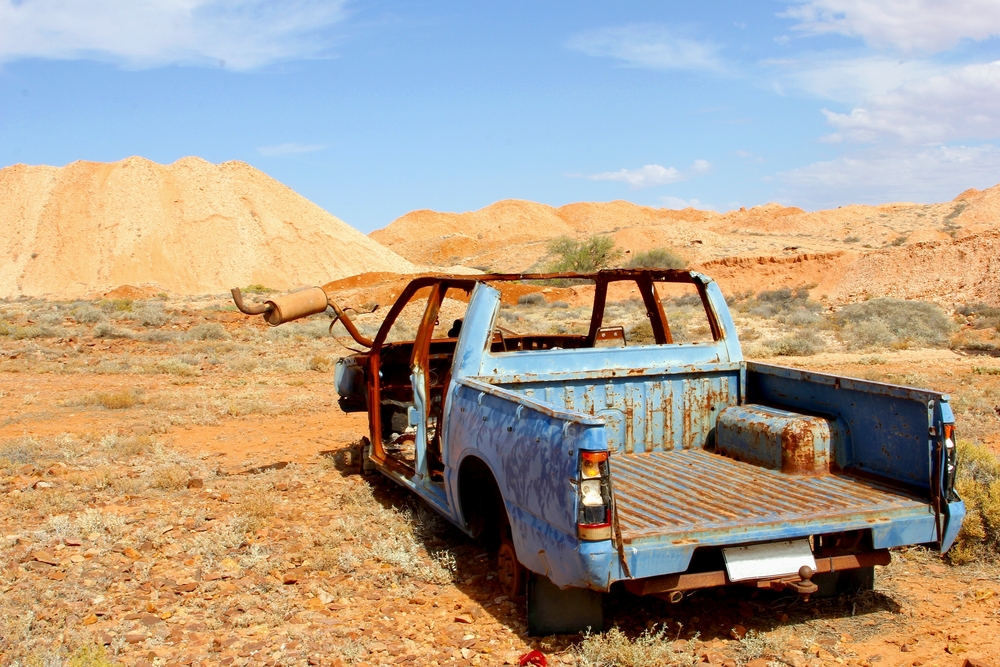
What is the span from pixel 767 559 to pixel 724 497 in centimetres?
61

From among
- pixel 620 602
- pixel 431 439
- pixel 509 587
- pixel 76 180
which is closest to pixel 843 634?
pixel 620 602

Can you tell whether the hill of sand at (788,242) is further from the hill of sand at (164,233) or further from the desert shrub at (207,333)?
the desert shrub at (207,333)

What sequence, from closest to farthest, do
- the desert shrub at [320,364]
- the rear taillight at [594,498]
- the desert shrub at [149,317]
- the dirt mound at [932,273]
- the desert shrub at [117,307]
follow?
1. the rear taillight at [594,498]
2. the desert shrub at [320,364]
3. the desert shrub at [149,317]
4. the desert shrub at [117,307]
5. the dirt mound at [932,273]

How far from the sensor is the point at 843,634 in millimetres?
4055

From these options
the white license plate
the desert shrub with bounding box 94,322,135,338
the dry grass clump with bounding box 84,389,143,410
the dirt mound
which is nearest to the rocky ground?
the white license plate

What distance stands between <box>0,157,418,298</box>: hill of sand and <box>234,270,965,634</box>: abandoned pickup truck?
4683 centimetres

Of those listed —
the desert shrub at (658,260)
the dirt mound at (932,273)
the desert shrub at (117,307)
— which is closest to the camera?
the desert shrub at (117,307)

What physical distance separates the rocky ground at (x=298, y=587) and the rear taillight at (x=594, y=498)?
2.02 ft

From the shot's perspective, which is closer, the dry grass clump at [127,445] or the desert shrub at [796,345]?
the dry grass clump at [127,445]

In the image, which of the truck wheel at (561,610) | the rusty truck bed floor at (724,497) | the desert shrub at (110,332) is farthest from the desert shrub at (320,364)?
the truck wheel at (561,610)

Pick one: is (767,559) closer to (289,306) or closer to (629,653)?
(629,653)

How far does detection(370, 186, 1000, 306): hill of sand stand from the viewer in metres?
30.5

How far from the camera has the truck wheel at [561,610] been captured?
4.00m

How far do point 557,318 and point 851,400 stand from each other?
2135 centimetres
